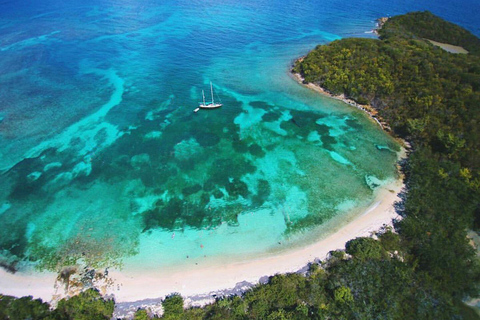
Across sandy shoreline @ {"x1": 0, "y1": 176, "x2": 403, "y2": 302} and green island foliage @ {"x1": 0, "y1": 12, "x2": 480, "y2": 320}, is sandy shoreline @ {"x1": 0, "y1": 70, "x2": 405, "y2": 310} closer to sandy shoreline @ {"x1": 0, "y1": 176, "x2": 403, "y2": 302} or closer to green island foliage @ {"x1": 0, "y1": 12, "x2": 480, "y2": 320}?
sandy shoreline @ {"x1": 0, "y1": 176, "x2": 403, "y2": 302}

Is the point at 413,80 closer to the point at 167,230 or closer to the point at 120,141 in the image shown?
the point at 167,230

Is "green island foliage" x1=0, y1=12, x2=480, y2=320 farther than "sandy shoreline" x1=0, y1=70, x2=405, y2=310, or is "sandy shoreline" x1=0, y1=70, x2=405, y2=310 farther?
"sandy shoreline" x1=0, y1=70, x2=405, y2=310

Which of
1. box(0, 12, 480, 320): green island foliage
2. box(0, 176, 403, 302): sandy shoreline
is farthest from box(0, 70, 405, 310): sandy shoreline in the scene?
box(0, 12, 480, 320): green island foliage

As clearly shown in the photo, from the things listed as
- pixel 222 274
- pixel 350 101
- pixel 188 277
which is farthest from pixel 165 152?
pixel 350 101

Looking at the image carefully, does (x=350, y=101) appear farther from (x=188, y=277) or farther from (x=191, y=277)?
(x=188, y=277)

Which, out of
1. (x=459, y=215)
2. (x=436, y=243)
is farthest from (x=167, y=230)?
(x=459, y=215)

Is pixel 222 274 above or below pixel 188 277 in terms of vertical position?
above
